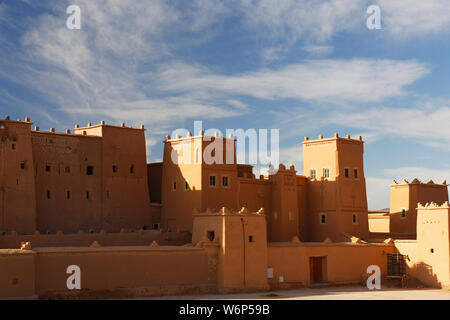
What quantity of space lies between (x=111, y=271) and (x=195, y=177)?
1193 cm

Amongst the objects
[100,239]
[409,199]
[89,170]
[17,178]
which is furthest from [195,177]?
[409,199]

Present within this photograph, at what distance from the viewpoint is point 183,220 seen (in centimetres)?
5266

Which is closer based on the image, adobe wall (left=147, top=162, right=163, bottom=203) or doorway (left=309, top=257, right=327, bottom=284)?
doorway (left=309, top=257, right=327, bottom=284)

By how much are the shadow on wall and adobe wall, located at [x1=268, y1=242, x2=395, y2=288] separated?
2.69 meters

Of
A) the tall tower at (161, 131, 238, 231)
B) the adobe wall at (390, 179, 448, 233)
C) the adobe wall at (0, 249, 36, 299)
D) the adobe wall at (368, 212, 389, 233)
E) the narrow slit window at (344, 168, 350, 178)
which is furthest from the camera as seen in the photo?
the adobe wall at (368, 212, 389, 233)

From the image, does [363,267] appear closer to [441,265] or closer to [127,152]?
[441,265]

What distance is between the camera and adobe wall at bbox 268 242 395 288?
49594mm

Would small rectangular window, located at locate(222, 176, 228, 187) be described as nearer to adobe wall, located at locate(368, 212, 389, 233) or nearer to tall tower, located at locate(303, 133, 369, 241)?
tall tower, located at locate(303, 133, 369, 241)

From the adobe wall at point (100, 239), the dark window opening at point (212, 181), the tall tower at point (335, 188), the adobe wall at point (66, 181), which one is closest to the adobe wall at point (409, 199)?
the tall tower at point (335, 188)

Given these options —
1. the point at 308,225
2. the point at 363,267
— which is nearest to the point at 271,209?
the point at 308,225

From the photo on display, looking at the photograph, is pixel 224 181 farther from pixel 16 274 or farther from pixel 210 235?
pixel 16 274

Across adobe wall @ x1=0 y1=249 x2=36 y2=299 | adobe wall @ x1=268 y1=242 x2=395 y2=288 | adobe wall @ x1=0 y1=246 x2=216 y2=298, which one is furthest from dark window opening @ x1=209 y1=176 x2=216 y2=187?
adobe wall @ x1=0 y1=249 x2=36 y2=299

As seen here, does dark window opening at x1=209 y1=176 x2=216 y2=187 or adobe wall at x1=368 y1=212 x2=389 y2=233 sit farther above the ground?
dark window opening at x1=209 y1=176 x2=216 y2=187

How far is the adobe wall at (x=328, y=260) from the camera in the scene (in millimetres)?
49594
